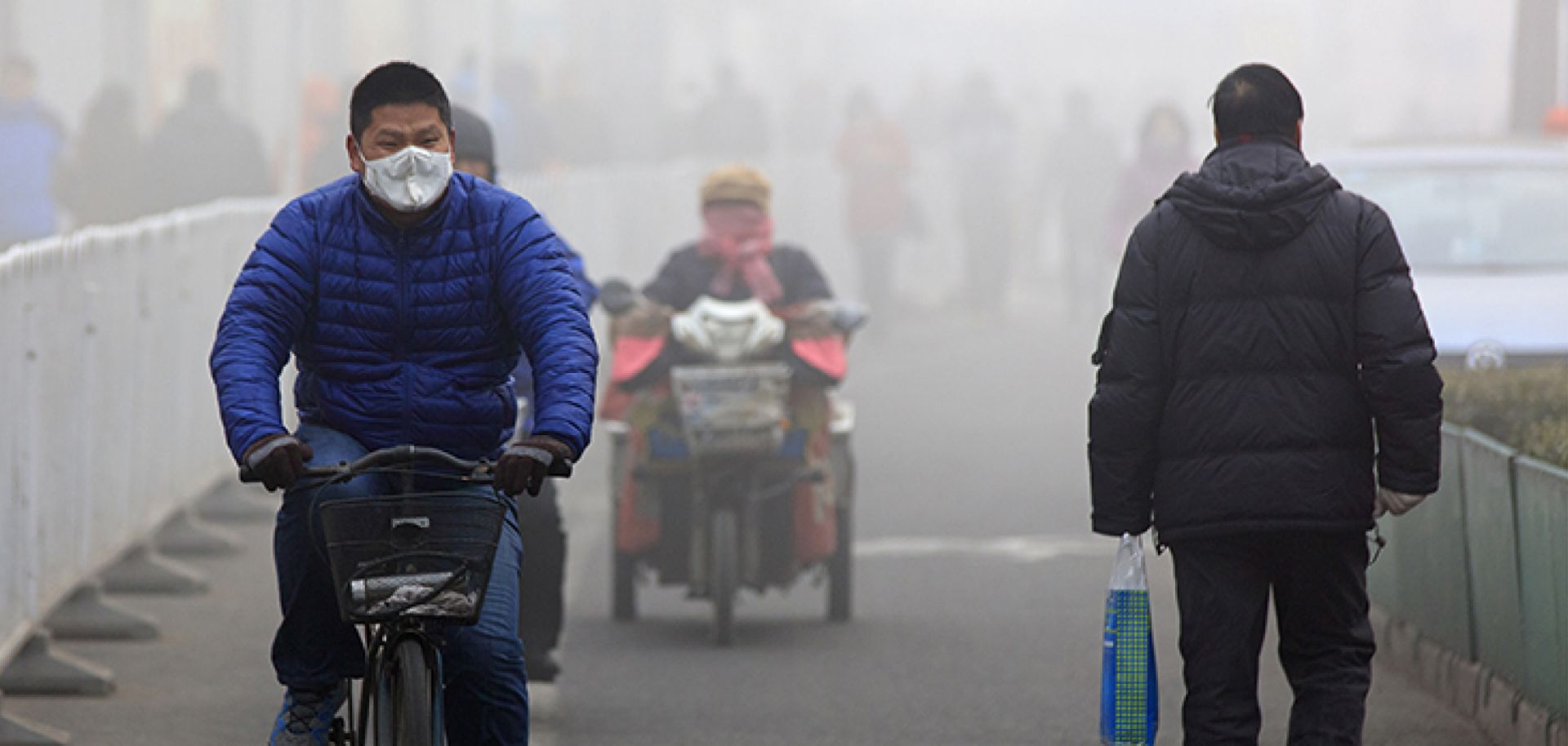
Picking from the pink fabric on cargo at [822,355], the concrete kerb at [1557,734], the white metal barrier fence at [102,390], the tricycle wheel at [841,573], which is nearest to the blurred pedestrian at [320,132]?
the white metal barrier fence at [102,390]

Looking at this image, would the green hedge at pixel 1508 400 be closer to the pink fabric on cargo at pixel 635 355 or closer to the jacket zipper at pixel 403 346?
the pink fabric on cargo at pixel 635 355

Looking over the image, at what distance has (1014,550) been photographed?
1313 cm

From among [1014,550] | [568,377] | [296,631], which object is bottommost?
[1014,550]

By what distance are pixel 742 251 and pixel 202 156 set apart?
8114mm

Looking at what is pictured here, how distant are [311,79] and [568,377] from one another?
21.6m

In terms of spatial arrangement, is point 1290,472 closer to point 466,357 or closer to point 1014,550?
point 466,357

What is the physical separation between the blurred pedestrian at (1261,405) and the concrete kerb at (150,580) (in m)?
5.80

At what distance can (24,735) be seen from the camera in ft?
27.2

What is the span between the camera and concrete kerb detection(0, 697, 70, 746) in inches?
326

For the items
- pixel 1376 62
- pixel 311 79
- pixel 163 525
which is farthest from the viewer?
pixel 1376 62

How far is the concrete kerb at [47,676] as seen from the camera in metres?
9.26

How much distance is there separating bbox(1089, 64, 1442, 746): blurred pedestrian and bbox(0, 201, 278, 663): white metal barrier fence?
3.65m

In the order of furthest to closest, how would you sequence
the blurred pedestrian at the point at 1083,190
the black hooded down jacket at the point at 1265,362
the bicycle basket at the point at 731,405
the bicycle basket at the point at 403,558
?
1. the blurred pedestrian at the point at 1083,190
2. the bicycle basket at the point at 731,405
3. the black hooded down jacket at the point at 1265,362
4. the bicycle basket at the point at 403,558

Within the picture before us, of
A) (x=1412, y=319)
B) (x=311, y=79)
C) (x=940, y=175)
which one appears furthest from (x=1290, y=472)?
(x=940, y=175)
